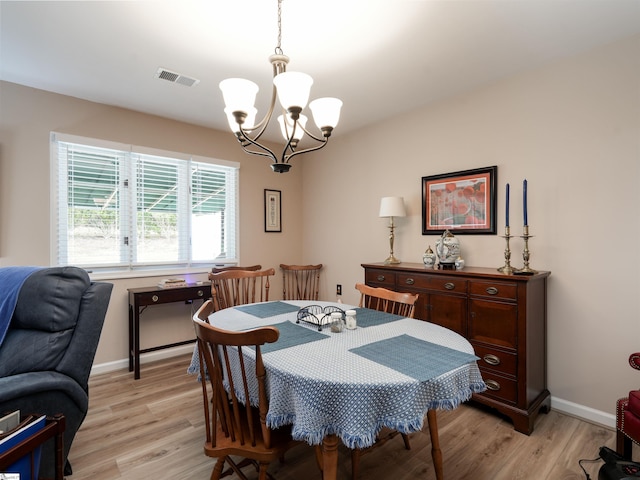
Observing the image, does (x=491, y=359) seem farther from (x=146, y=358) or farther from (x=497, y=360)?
(x=146, y=358)

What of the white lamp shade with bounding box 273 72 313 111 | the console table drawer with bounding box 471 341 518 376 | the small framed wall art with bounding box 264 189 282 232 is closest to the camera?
the white lamp shade with bounding box 273 72 313 111

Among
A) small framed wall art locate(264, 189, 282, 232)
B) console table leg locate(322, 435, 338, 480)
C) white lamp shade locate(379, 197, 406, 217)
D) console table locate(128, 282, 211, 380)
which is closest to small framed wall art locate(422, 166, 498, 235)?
white lamp shade locate(379, 197, 406, 217)

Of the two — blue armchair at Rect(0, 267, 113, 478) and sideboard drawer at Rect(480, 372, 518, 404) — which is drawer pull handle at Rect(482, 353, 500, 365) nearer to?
sideboard drawer at Rect(480, 372, 518, 404)

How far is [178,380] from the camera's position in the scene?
118 inches

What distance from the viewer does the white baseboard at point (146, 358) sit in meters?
3.14

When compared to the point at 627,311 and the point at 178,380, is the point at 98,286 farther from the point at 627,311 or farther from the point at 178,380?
the point at 627,311

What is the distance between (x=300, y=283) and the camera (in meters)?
4.51

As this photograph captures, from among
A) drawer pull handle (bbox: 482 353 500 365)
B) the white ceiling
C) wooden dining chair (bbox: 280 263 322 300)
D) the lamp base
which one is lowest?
Answer: drawer pull handle (bbox: 482 353 500 365)

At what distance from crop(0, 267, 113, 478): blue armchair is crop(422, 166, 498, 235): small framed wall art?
272 cm

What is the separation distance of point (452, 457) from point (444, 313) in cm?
99

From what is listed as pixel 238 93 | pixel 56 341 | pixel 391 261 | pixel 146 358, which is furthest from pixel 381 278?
pixel 146 358

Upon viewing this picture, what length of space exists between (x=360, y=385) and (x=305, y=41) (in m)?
2.09

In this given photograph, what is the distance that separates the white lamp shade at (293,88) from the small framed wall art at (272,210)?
2.80 metres

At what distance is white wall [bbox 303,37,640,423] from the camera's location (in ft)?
7.04
